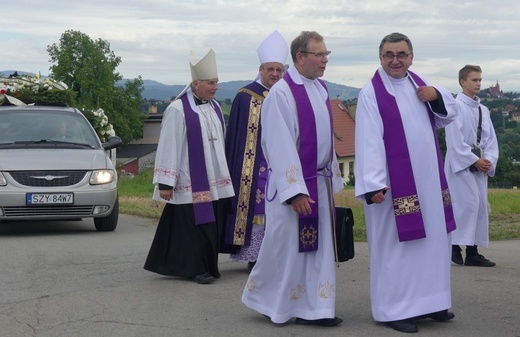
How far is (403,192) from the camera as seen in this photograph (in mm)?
7344

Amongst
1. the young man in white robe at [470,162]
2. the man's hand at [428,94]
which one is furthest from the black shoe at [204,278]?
the man's hand at [428,94]

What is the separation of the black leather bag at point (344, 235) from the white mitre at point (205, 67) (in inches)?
108

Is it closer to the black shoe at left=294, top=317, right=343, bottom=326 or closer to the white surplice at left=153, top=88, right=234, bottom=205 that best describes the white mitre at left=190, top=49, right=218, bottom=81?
the white surplice at left=153, top=88, right=234, bottom=205

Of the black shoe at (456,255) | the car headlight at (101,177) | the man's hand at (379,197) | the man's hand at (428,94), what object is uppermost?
the man's hand at (428,94)

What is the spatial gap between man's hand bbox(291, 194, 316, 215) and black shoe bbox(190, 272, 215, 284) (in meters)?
2.30

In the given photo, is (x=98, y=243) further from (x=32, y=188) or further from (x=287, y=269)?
(x=287, y=269)

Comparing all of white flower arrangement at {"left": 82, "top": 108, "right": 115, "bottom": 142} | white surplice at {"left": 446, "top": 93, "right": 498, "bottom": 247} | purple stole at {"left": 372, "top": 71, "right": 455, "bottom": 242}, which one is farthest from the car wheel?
purple stole at {"left": 372, "top": 71, "right": 455, "bottom": 242}

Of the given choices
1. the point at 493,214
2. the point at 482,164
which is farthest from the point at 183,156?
the point at 493,214

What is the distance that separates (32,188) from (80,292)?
471cm

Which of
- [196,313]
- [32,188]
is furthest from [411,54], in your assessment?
[32,188]

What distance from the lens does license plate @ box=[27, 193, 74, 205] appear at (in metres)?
13.5

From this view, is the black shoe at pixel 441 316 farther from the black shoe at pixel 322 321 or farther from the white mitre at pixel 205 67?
the white mitre at pixel 205 67

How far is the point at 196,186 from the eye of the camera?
9906 mm

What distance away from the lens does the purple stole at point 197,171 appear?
985cm
